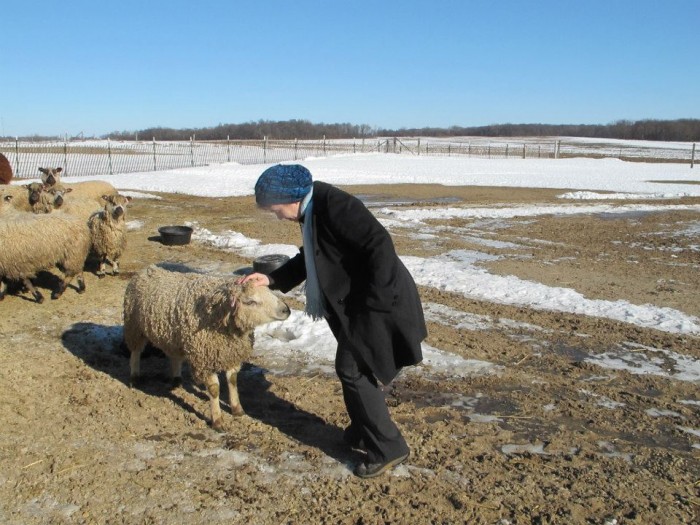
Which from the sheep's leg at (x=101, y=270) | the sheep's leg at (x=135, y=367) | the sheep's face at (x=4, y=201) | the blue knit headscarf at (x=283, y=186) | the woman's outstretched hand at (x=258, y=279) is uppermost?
the blue knit headscarf at (x=283, y=186)

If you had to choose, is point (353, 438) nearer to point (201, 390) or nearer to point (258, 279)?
point (258, 279)

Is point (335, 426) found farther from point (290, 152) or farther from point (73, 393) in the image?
point (290, 152)

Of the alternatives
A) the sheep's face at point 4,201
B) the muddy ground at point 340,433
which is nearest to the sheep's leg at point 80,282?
the muddy ground at point 340,433

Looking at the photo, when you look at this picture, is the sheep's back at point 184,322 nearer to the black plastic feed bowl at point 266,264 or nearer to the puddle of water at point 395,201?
the black plastic feed bowl at point 266,264

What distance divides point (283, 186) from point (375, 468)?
1934 millimetres

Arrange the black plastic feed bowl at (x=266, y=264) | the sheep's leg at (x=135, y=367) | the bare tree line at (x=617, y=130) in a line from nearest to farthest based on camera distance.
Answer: the sheep's leg at (x=135, y=367)
the black plastic feed bowl at (x=266, y=264)
the bare tree line at (x=617, y=130)

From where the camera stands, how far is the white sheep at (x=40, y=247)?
7.94 m

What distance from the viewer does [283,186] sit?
3611 millimetres

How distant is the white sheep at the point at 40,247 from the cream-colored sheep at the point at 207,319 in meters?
3.46

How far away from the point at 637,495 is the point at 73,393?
454cm

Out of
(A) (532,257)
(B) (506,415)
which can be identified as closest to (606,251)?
(A) (532,257)

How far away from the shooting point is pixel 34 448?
4418mm

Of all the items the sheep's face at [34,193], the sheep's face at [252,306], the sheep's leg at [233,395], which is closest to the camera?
the sheep's face at [252,306]

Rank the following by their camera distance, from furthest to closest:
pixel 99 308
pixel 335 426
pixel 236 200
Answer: pixel 236 200, pixel 99 308, pixel 335 426
